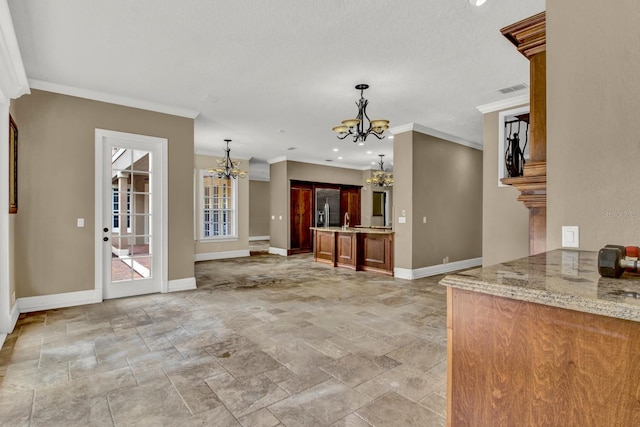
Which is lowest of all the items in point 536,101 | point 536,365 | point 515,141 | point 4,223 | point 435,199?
point 536,365

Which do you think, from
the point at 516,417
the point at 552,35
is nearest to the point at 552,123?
the point at 552,35

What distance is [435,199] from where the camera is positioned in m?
6.62

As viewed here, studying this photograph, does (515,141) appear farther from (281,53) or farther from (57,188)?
(57,188)

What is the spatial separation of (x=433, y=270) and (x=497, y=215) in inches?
78.5

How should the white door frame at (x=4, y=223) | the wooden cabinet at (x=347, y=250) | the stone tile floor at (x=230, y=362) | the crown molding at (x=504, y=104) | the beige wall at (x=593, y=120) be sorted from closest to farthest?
the beige wall at (x=593, y=120) → the stone tile floor at (x=230, y=362) → the white door frame at (x=4, y=223) → the crown molding at (x=504, y=104) → the wooden cabinet at (x=347, y=250)

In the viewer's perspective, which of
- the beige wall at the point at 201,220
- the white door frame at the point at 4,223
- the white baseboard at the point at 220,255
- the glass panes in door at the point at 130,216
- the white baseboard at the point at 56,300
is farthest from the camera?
the beige wall at the point at 201,220

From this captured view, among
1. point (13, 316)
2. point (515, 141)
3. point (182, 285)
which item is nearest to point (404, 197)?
point (515, 141)

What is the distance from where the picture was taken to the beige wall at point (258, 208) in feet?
48.5

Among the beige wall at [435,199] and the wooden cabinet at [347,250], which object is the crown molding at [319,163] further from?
the beige wall at [435,199]

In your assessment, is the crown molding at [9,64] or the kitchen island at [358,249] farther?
the kitchen island at [358,249]

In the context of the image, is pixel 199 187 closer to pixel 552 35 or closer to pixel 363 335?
pixel 363 335

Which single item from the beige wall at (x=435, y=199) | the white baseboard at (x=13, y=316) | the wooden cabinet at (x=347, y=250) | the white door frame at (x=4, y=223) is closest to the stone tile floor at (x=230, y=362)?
the white baseboard at (x=13, y=316)

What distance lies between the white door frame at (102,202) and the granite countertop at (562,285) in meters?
4.64

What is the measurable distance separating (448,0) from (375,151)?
6008 mm
